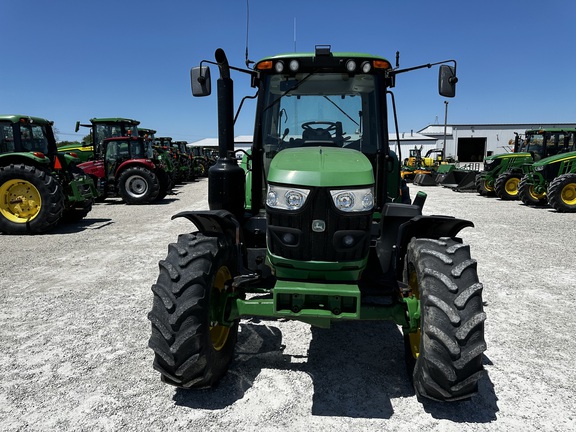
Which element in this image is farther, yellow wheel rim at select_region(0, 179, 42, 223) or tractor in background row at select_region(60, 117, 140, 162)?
tractor in background row at select_region(60, 117, 140, 162)

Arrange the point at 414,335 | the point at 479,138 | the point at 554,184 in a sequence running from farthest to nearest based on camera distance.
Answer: the point at 479,138 → the point at 554,184 → the point at 414,335

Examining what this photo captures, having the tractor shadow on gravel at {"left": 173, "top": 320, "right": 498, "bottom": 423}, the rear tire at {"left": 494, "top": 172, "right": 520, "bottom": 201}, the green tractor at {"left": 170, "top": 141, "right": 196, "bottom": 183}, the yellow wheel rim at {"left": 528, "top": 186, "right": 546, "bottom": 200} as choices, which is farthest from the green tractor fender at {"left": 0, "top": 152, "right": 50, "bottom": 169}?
the rear tire at {"left": 494, "top": 172, "right": 520, "bottom": 201}

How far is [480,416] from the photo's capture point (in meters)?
2.50

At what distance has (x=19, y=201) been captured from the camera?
8086mm

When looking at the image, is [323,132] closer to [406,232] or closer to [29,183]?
[406,232]

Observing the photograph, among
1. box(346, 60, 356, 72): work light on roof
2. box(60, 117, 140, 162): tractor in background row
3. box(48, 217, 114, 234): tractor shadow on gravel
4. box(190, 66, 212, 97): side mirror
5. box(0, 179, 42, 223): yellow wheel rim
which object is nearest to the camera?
box(190, 66, 212, 97): side mirror

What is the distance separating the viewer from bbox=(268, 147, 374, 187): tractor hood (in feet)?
8.35

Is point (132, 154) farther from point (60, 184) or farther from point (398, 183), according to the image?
point (398, 183)

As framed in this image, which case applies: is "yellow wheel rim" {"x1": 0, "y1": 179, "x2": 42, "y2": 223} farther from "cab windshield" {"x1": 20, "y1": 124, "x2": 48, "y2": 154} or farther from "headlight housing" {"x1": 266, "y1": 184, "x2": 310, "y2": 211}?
"headlight housing" {"x1": 266, "y1": 184, "x2": 310, "y2": 211}

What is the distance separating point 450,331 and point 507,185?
45.3 feet

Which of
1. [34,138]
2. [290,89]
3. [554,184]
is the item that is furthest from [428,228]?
[554,184]

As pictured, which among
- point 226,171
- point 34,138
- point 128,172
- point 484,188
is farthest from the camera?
point 484,188

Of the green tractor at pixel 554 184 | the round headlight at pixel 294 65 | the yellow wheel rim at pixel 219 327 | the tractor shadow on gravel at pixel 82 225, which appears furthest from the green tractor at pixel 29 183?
the green tractor at pixel 554 184

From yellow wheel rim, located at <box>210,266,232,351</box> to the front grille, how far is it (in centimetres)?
51
